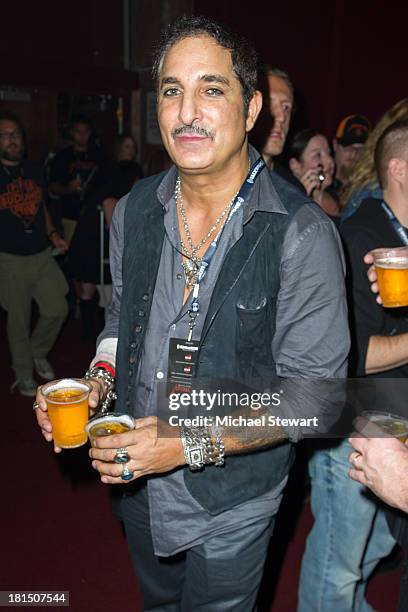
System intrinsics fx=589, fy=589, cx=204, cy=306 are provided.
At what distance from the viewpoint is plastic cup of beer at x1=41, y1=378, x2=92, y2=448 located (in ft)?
5.22

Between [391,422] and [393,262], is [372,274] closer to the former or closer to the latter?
[393,262]

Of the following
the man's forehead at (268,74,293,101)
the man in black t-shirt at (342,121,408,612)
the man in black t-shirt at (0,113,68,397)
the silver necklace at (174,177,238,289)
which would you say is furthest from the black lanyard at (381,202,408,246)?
the man in black t-shirt at (0,113,68,397)

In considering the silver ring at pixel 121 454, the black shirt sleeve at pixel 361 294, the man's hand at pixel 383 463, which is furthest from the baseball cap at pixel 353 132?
the silver ring at pixel 121 454

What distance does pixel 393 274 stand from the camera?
1890 mm

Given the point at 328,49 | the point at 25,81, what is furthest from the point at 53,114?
the point at 328,49

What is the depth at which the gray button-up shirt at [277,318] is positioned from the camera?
149 cm

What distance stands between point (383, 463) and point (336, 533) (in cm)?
75

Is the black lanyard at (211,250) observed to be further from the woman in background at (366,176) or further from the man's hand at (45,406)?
the woman in background at (366,176)

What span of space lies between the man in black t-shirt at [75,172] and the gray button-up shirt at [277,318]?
4.68 m

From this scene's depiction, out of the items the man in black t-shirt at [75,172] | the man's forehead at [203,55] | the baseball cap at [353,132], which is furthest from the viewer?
the man in black t-shirt at [75,172]

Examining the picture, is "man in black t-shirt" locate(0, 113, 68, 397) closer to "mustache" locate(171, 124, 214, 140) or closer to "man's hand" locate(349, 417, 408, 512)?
"mustache" locate(171, 124, 214, 140)

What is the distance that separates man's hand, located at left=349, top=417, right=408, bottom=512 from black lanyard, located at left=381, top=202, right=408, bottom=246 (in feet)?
2.63

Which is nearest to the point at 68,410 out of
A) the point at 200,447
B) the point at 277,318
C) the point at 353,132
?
the point at 200,447

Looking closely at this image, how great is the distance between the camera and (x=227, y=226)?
1646mm
